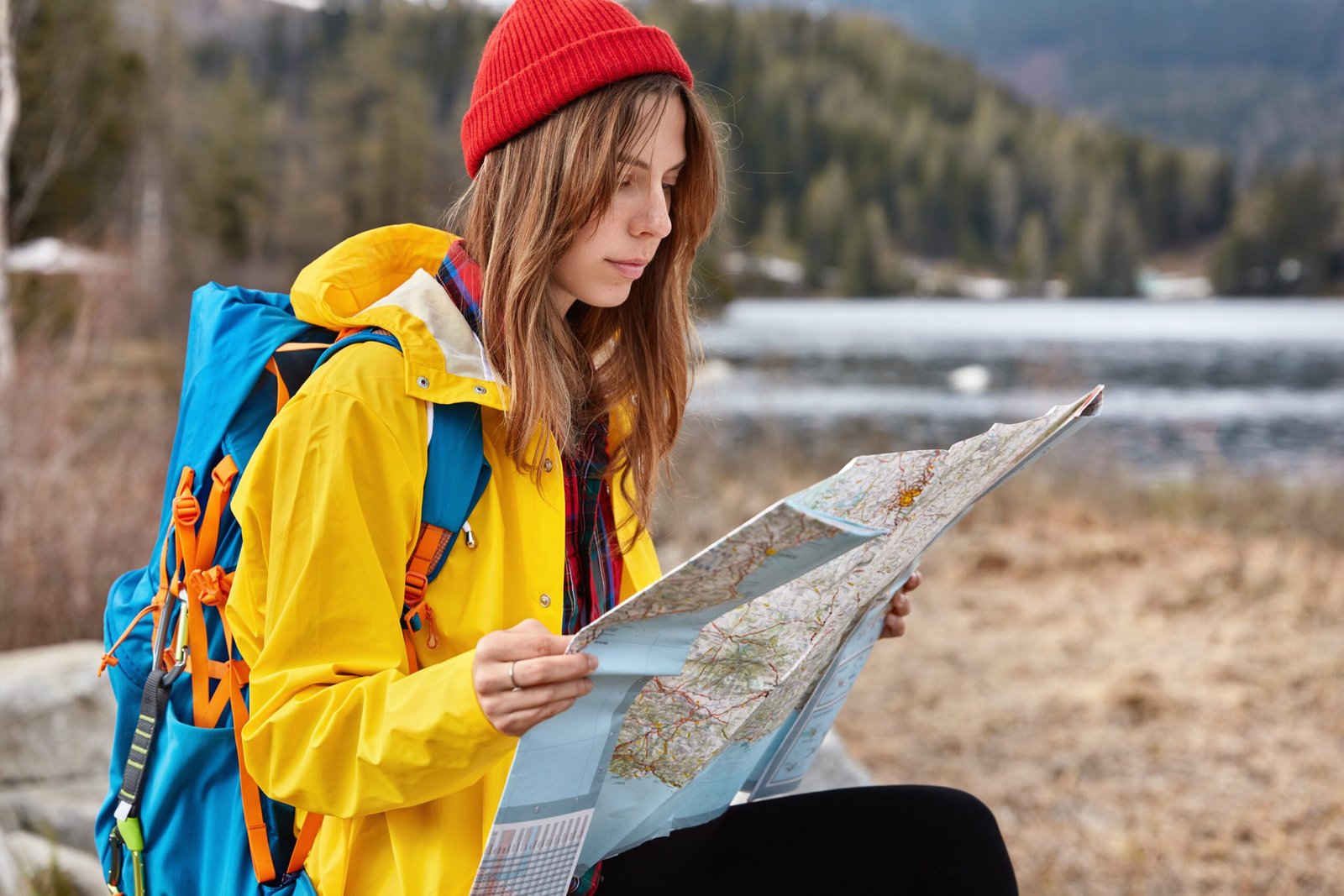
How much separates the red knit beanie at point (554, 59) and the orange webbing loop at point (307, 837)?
689mm

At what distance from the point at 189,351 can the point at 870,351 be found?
29089 millimetres

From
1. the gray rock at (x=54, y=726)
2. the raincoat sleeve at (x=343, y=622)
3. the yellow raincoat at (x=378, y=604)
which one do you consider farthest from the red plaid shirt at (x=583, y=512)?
the gray rock at (x=54, y=726)

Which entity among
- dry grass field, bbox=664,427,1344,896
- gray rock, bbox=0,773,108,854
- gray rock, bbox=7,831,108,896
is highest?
gray rock, bbox=7,831,108,896

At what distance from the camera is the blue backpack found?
106 centimetres

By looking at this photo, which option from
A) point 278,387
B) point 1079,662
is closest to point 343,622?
point 278,387

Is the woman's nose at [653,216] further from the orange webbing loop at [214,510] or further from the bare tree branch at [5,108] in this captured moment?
the bare tree branch at [5,108]

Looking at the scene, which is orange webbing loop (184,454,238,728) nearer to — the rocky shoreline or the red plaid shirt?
the red plaid shirt

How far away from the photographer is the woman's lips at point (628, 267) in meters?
1.25

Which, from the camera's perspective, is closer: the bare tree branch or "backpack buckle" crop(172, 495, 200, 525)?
"backpack buckle" crop(172, 495, 200, 525)

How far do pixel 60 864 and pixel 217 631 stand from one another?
1.47 metres

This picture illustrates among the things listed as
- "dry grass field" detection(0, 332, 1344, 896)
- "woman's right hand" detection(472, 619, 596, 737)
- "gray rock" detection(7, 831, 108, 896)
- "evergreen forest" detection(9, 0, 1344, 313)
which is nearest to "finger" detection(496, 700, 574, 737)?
"woman's right hand" detection(472, 619, 596, 737)

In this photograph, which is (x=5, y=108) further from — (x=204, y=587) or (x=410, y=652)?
(x=410, y=652)

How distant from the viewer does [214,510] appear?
42.4 inches

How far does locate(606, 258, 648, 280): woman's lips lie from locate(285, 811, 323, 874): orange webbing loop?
0.62m
